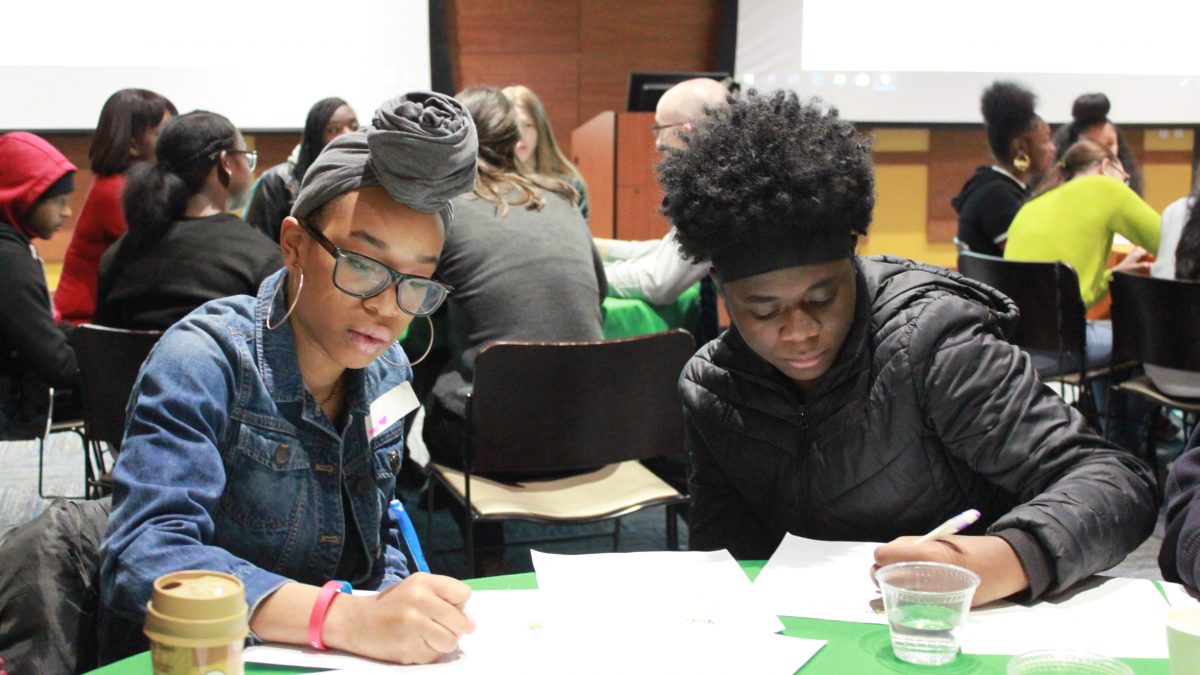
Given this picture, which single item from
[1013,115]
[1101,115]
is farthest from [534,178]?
[1101,115]

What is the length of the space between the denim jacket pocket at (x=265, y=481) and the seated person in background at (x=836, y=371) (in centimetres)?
57

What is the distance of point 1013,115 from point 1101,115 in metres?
0.49

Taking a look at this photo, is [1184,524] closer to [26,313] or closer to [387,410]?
[387,410]

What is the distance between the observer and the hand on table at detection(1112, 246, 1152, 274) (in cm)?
424

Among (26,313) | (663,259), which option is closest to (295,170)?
(26,313)

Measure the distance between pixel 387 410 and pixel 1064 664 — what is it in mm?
834

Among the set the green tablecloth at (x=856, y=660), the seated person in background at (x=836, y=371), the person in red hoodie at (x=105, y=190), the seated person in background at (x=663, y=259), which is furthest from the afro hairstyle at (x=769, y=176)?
the person in red hoodie at (x=105, y=190)

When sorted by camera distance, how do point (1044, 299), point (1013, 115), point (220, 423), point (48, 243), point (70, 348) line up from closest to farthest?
point (220, 423)
point (70, 348)
point (1044, 299)
point (1013, 115)
point (48, 243)

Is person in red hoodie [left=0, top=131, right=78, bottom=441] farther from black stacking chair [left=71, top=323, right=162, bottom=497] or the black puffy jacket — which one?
the black puffy jacket

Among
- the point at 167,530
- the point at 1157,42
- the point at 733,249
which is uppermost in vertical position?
the point at 1157,42

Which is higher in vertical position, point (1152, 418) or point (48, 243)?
point (48, 243)

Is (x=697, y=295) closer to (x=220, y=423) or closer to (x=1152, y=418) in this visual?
(x=1152, y=418)

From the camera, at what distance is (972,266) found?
13.0 ft

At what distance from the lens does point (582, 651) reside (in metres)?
1.05
